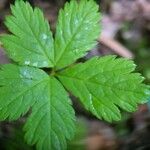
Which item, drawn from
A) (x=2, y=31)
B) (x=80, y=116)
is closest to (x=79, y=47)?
(x=80, y=116)

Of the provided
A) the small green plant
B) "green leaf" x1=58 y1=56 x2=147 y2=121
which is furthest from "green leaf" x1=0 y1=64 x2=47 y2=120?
"green leaf" x1=58 y1=56 x2=147 y2=121

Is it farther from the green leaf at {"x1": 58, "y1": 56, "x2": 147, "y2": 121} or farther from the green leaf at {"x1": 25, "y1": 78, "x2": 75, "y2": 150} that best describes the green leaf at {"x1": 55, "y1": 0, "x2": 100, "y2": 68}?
the green leaf at {"x1": 25, "y1": 78, "x2": 75, "y2": 150}

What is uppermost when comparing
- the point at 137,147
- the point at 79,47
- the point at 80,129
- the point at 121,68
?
the point at 79,47

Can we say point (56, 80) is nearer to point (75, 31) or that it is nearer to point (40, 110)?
point (40, 110)

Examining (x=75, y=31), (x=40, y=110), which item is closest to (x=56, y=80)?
(x=40, y=110)

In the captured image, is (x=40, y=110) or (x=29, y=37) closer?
(x=40, y=110)

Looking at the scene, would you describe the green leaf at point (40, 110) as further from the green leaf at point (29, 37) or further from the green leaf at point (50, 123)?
the green leaf at point (29, 37)

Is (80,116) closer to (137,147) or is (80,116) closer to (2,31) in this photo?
(137,147)
